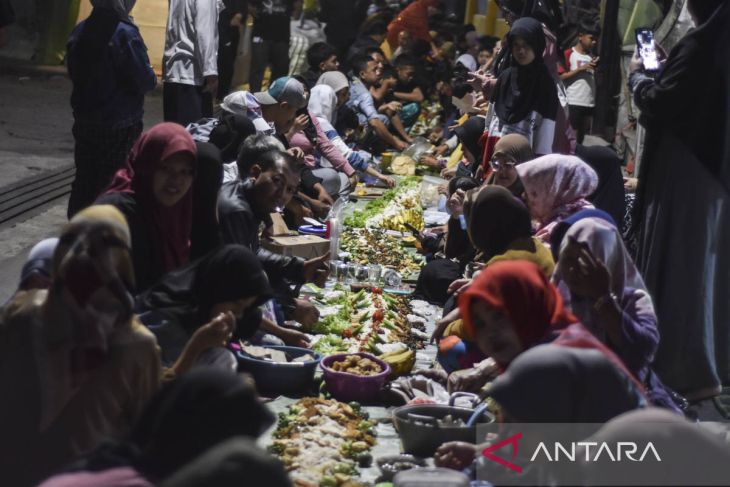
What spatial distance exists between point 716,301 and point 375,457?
87.1 inches

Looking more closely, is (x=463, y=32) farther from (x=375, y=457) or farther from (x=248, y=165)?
(x=375, y=457)

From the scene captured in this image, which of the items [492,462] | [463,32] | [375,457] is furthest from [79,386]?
[463,32]

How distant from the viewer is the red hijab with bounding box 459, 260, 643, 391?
374 cm

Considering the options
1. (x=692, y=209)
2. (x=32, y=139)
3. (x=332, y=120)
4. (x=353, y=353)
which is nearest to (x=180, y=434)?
(x=353, y=353)

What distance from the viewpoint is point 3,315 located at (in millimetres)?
3561

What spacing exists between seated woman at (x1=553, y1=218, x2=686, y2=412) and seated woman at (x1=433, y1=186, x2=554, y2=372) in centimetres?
61

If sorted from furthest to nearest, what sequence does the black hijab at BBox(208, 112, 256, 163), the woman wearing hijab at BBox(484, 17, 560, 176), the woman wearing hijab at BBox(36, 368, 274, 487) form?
1. the woman wearing hijab at BBox(484, 17, 560, 176)
2. the black hijab at BBox(208, 112, 256, 163)
3. the woman wearing hijab at BBox(36, 368, 274, 487)

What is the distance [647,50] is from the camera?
6402mm

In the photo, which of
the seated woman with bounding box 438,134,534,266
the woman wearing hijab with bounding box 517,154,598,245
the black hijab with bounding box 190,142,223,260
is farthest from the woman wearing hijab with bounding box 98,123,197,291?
the seated woman with bounding box 438,134,534,266

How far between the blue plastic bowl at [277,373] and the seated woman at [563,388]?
7.13ft

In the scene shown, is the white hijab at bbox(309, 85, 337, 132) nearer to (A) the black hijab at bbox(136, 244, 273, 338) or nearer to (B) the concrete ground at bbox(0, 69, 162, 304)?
(B) the concrete ground at bbox(0, 69, 162, 304)

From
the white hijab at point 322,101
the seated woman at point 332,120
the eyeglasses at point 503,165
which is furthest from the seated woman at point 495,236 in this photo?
the white hijab at point 322,101

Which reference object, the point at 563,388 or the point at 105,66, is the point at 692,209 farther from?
the point at 105,66

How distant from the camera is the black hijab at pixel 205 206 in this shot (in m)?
5.29
